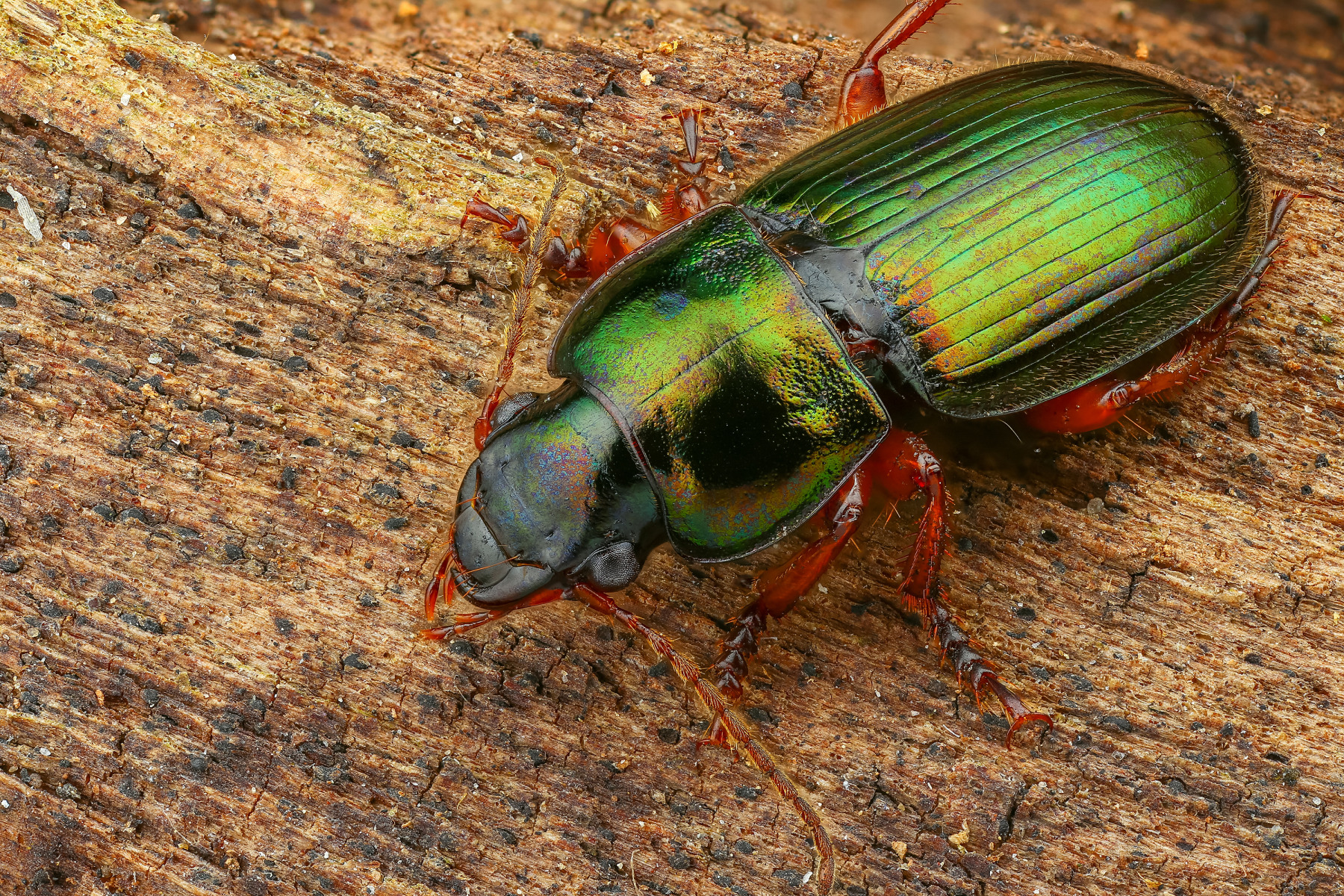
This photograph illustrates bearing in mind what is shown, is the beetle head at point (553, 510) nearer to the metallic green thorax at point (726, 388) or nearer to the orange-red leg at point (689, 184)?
the metallic green thorax at point (726, 388)

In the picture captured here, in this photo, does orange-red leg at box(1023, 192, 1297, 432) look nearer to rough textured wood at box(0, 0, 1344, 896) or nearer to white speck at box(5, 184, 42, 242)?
rough textured wood at box(0, 0, 1344, 896)

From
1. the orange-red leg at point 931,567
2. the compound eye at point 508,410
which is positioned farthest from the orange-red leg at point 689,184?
the orange-red leg at point 931,567

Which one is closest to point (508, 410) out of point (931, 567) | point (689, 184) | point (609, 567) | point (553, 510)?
point (553, 510)

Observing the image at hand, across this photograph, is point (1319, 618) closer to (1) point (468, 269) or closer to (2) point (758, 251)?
(2) point (758, 251)

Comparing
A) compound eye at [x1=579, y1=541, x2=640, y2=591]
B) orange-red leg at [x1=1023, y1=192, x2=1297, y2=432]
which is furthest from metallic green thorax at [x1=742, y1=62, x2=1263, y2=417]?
compound eye at [x1=579, y1=541, x2=640, y2=591]

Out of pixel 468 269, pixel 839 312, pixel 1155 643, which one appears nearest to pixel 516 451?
pixel 468 269
